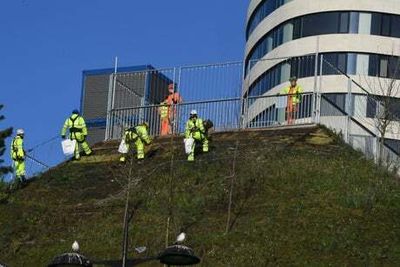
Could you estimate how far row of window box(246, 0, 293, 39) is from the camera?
77312mm

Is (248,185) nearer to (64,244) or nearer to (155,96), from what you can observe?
(64,244)

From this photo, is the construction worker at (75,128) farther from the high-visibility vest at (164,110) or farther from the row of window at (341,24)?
the row of window at (341,24)

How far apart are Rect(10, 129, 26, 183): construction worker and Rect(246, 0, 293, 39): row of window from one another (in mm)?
38744

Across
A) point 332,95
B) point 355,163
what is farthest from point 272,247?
point 332,95

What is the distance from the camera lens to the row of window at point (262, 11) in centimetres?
7731

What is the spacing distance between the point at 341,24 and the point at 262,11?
20.4ft

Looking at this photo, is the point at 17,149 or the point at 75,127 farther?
the point at 75,127

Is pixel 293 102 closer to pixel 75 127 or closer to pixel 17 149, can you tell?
pixel 75 127

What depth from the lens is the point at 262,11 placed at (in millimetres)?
79500

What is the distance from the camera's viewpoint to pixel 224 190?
33531 millimetres

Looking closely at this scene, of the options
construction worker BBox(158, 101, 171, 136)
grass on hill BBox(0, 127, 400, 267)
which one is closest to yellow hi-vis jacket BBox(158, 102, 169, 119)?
construction worker BBox(158, 101, 171, 136)

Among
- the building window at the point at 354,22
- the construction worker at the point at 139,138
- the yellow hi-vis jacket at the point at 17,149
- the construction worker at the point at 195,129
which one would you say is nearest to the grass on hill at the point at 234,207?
the construction worker at the point at 139,138

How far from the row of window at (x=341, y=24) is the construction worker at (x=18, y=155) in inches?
1492

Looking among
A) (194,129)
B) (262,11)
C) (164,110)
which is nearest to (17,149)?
(194,129)
